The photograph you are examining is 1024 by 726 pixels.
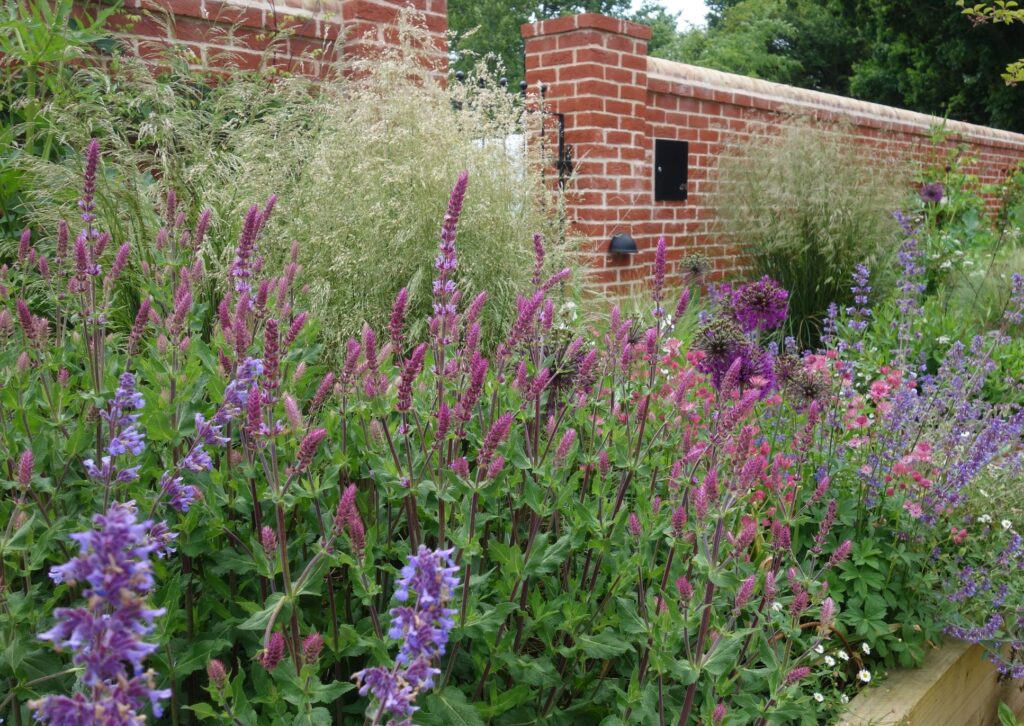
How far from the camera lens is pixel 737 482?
159cm

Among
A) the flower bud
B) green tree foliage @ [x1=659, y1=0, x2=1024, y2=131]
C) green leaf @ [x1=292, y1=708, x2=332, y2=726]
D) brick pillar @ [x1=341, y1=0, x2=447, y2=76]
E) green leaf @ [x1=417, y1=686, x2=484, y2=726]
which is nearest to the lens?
the flower bud

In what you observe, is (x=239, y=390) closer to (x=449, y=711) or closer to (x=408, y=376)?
(x=408, y=376)

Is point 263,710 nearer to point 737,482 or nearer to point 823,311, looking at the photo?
point 737,482

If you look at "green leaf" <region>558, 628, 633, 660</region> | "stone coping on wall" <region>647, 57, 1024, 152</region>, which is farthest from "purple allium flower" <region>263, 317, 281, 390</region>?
"stone coping on wall" <region>647, 57, 1024, 152</region>

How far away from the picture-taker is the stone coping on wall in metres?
7.30

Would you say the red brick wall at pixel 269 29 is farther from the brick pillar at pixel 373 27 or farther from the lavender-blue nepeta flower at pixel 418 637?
the lavender-blue nepeta flower at pixel 418 637

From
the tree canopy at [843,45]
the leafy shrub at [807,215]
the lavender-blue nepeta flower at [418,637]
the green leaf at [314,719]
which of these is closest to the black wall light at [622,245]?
the leafy shrub at [807,215]

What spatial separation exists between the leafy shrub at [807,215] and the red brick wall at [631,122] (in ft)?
1.01

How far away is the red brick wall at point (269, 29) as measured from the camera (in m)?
4.80

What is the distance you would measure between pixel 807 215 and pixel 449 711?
6.47 meters

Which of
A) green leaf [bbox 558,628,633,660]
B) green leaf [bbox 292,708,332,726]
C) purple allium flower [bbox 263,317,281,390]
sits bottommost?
green leaf [bbox 558,628,633,660]

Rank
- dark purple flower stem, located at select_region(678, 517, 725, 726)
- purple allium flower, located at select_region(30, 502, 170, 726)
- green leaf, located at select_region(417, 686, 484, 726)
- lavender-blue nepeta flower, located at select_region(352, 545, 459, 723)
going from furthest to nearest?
dark purple flower stem, located at select_region(678, 517, 725, 726)
green leaf, located at select_region(417, 686, 484, 726)
lavender-blue nepeta flower, located at select_region(352, 545, 459, 723)
purple allium flower, located at select_region(30, 502, 170, 726)

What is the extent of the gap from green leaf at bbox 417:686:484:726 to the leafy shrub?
5.69m

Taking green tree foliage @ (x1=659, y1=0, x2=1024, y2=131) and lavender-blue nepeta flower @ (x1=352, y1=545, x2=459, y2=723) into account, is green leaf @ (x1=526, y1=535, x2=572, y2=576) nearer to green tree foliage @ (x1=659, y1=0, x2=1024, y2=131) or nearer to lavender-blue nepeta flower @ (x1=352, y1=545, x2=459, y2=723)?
lavender-blue nepeta flower @ (x1=352, y1=545, x2=459, y2=723)
